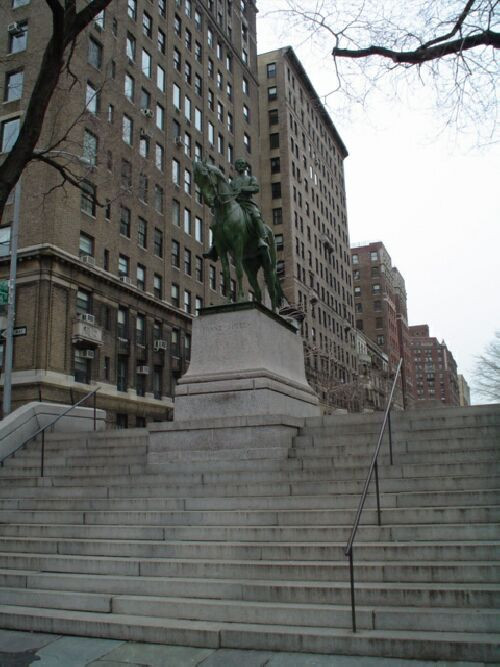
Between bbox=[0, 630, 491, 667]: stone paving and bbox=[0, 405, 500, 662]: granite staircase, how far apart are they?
0.41ft

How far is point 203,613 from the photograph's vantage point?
21.9ft

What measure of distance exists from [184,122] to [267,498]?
47.7 metres

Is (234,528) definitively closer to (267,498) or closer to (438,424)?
(267,498)

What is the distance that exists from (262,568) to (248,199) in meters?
9.06

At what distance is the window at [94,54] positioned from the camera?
3928cm

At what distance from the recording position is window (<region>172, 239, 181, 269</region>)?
48244 mm

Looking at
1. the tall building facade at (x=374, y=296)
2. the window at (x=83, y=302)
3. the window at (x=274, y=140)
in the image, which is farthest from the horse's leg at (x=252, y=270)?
the tall building facade at (x=374, y=296)

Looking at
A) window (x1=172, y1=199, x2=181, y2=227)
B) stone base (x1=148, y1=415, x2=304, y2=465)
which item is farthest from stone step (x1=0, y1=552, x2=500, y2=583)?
window (x1=172, y1=199, x2=181, y2=227)

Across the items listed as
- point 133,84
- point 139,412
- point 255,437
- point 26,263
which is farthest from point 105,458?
point 133,84

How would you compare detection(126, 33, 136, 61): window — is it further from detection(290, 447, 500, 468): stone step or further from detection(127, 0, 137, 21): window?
detection(290, 447, 500, 468): stone step

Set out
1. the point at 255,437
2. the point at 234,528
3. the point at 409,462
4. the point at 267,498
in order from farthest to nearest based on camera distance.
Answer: the point at 255,437, the point at 409,462, the point at 267,498, the point at 234,528

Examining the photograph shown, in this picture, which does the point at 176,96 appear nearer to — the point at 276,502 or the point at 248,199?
the point at 248,199

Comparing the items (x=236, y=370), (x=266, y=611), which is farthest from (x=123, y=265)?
(x=266, y=611)

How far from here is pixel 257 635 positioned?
6086mm
